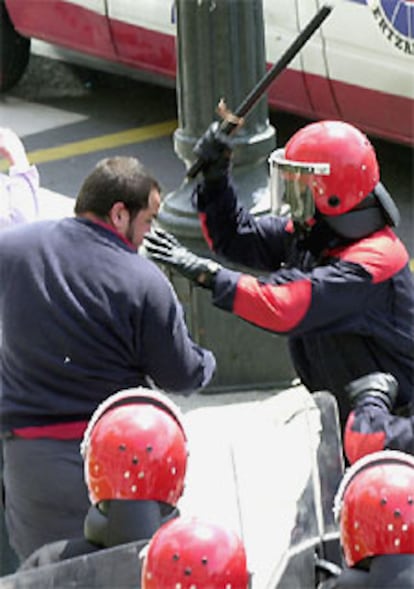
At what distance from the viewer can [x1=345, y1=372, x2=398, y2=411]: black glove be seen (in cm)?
433

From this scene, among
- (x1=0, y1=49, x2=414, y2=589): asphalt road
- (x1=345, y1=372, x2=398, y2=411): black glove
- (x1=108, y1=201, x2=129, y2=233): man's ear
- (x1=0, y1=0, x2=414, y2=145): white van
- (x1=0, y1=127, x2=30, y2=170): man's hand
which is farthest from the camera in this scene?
(x1=0, y1=0, x2=414, y2=145): white van

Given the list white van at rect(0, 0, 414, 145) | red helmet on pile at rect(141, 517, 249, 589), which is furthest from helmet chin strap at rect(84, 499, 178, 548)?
white van at rect(0, 0, 414, 145)

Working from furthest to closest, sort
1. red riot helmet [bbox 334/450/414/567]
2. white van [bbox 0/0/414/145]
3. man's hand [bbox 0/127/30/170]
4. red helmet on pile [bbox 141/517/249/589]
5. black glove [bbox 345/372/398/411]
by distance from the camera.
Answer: white van [bbox 0/0/414/145], man's hand [bbox 0/127/30/170], black glove [bbox 345/372/398/411], red riot helmet [bbox 334/450/414/567], red helmet on pile [bbox 141/517/249/589]

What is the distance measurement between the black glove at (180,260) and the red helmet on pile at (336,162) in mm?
387

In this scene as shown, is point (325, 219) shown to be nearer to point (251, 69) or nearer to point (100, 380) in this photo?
point (100, 380)

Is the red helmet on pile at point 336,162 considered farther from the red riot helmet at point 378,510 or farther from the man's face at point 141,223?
the red riot helmet at point 378,510

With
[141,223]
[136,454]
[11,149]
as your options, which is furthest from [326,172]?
[136,454]

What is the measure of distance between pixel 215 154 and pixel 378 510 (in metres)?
2.05

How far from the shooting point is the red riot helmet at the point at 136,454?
3631 millimetres

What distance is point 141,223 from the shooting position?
4.63 meters

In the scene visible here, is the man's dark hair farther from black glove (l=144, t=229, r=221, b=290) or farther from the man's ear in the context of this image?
black glove (l=144, t=229, r=221, b=290)

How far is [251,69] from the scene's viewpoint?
6828mm

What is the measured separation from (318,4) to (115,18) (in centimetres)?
189

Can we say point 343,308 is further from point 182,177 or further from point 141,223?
point 182,177
